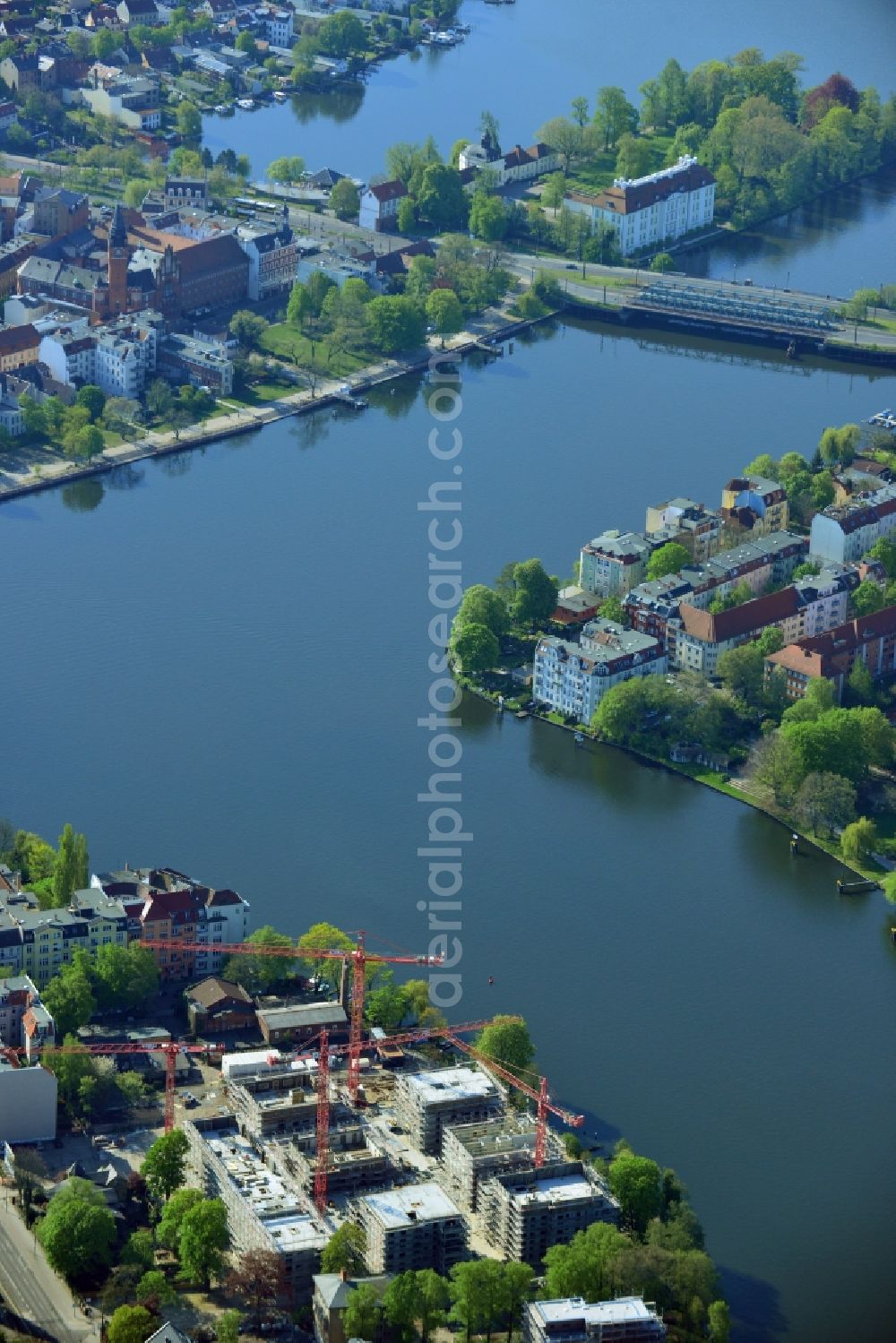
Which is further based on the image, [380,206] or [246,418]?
[380,206]

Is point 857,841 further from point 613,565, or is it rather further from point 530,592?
point 613,565

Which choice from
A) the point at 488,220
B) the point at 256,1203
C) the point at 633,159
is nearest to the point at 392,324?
the point at 488,220

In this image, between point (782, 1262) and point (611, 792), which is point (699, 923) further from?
point (782, 1262)

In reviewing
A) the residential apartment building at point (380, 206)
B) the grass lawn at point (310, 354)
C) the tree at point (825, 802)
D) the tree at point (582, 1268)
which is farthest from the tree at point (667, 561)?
the residential apartment building at point (380, 206)

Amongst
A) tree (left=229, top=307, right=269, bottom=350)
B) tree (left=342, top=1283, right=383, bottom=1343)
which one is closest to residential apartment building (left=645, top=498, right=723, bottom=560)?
tree (left=229, top=307, right=269, bottom=350)

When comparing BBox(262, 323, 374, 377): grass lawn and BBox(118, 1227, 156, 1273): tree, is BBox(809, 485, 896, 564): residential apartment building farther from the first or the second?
BBox(118, 1227, 156, 1273): tree

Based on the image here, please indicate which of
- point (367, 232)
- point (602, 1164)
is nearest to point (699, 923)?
point (602, 1164)
